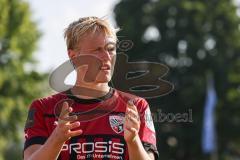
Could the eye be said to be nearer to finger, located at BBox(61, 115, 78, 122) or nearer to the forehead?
the forehead

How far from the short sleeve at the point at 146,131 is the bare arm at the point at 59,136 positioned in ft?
1.87

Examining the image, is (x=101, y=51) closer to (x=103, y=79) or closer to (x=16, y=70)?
(x=103, y=79)

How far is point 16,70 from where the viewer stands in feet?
135

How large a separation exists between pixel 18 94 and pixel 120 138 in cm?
3752

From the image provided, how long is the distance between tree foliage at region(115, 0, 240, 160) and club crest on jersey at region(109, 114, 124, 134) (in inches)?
1686

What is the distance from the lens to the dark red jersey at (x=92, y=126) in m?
4.57

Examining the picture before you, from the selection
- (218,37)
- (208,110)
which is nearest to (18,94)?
(208,110)

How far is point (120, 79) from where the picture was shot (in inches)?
240

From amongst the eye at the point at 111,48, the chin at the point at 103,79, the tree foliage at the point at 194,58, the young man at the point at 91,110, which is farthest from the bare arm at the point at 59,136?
the tree foliage at the point at 194,58

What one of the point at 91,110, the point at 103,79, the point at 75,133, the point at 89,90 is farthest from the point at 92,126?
the point at 75,133

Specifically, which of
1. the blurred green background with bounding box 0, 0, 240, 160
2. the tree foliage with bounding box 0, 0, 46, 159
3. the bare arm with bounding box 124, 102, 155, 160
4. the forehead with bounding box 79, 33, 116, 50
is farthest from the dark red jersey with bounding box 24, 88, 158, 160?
the blurred green background with bounding box 0, 0, 240, 160

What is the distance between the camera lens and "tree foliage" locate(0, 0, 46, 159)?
4016 centimetres

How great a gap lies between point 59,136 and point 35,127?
516 millimetres

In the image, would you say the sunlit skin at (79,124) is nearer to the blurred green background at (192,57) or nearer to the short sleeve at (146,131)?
the short sleeve at (146,131)
